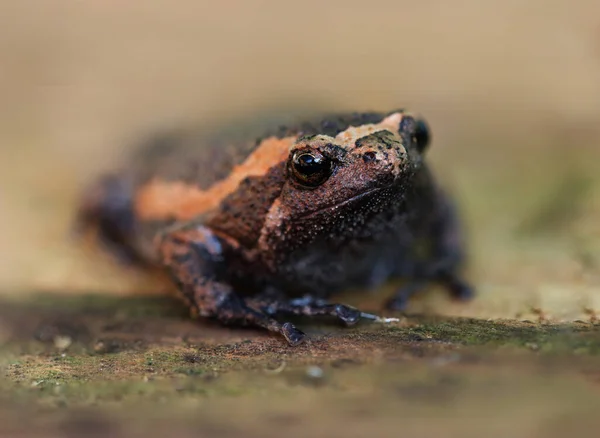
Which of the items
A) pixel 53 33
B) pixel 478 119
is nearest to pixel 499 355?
pixel 478 119

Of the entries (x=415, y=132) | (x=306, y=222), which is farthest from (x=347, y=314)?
(x=415, y=132)

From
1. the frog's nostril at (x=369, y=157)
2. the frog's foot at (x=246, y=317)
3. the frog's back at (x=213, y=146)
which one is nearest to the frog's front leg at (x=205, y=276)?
the frog's foot at (x=246, y=317)

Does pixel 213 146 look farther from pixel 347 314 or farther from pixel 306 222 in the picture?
pixel 347 314

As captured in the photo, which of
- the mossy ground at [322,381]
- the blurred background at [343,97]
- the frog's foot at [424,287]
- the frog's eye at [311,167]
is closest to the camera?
the mossy ground at [322,381]

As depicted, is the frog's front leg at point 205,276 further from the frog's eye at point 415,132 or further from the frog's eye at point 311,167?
the frog's eye at point 415,132

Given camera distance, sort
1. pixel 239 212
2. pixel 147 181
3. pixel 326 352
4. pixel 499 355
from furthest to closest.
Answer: pixel 147 181 → pixel 239 212 → pixel 326 352 → pixel 499 355

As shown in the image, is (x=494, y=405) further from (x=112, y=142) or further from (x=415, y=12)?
(x=415, y=12)
